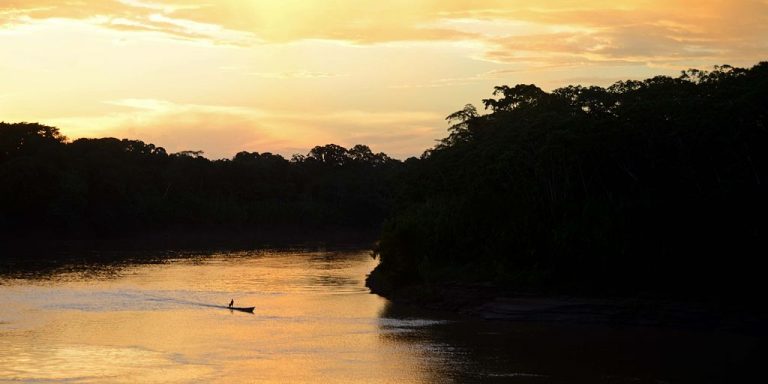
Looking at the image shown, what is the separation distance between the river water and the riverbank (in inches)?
48.6

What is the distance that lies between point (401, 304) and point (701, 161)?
68.0ft

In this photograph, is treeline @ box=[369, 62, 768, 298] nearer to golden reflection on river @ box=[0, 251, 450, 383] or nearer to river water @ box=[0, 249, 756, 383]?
river water @ box=[0, 249, 756, 383]

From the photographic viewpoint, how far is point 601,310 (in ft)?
181

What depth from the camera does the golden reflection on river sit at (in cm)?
4044

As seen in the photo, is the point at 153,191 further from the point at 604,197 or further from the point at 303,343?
the point at 303,343

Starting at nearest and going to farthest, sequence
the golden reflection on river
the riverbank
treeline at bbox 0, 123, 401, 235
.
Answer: the golden reflection on river
the riverbank
treeline at bbox 0, 123, 401, 235

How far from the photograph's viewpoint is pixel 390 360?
4384 cm

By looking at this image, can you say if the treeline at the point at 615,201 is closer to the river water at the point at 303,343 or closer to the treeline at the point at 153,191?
the river water at the point at 303,343

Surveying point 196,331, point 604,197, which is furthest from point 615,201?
point 196,331

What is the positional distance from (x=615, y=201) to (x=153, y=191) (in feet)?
348

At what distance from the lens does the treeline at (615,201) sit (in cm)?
5525

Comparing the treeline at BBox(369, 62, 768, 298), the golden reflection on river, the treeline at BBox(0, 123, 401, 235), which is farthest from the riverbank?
the treeline at BBox(0, 123, 401, 235)

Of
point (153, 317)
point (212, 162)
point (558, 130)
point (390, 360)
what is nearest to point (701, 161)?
point (558, 130)

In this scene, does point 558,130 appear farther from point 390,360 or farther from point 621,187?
point 390,360
